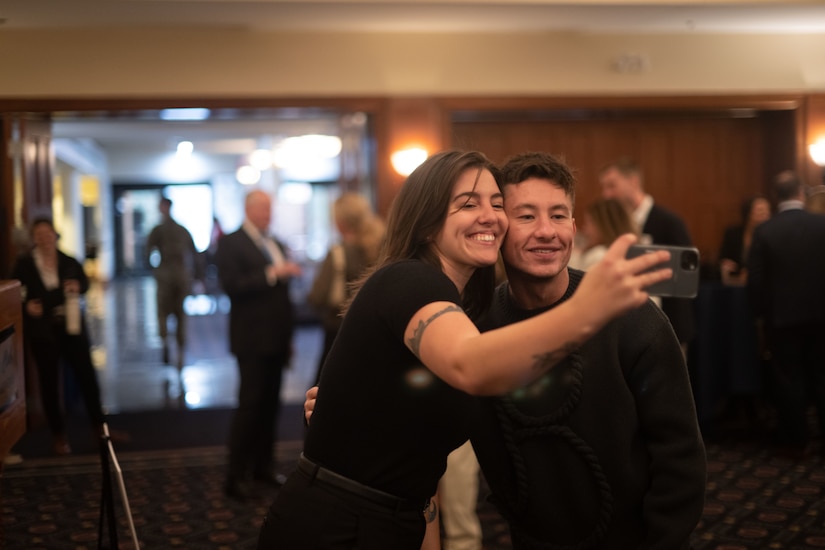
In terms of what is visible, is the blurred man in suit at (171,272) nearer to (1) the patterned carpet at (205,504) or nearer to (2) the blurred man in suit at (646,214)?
(1) the patterned carpet at (205,504)

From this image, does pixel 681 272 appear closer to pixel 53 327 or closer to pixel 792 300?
pixel 792 300

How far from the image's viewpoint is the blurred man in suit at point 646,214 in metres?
5.09

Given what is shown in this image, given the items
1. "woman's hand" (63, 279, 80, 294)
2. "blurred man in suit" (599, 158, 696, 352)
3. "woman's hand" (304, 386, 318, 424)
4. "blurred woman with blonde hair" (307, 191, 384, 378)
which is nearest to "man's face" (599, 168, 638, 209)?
"blurred man in suit" (599, 158, 696, 352)

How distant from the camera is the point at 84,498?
5.11 meters

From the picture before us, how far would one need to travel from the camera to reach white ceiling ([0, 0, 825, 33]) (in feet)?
21.3

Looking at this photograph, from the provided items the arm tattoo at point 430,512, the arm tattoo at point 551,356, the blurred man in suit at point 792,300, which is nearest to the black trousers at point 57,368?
the blurred man in suit at point 792,300

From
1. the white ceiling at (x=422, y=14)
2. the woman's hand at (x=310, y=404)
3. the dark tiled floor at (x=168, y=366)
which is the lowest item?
the dark tiled floor at (x=168, y=366)

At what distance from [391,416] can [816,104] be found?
750cm

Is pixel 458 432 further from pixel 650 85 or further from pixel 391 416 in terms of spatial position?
pixel 650 85

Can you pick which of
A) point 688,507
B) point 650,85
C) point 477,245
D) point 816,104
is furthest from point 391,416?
point 816,104

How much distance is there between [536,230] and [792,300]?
14.0ft

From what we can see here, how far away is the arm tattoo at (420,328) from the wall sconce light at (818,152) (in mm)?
7491

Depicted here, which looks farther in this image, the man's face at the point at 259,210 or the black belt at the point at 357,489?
the man's face at the point at 259,210

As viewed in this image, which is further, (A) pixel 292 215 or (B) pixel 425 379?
(A) pixel 292 215
